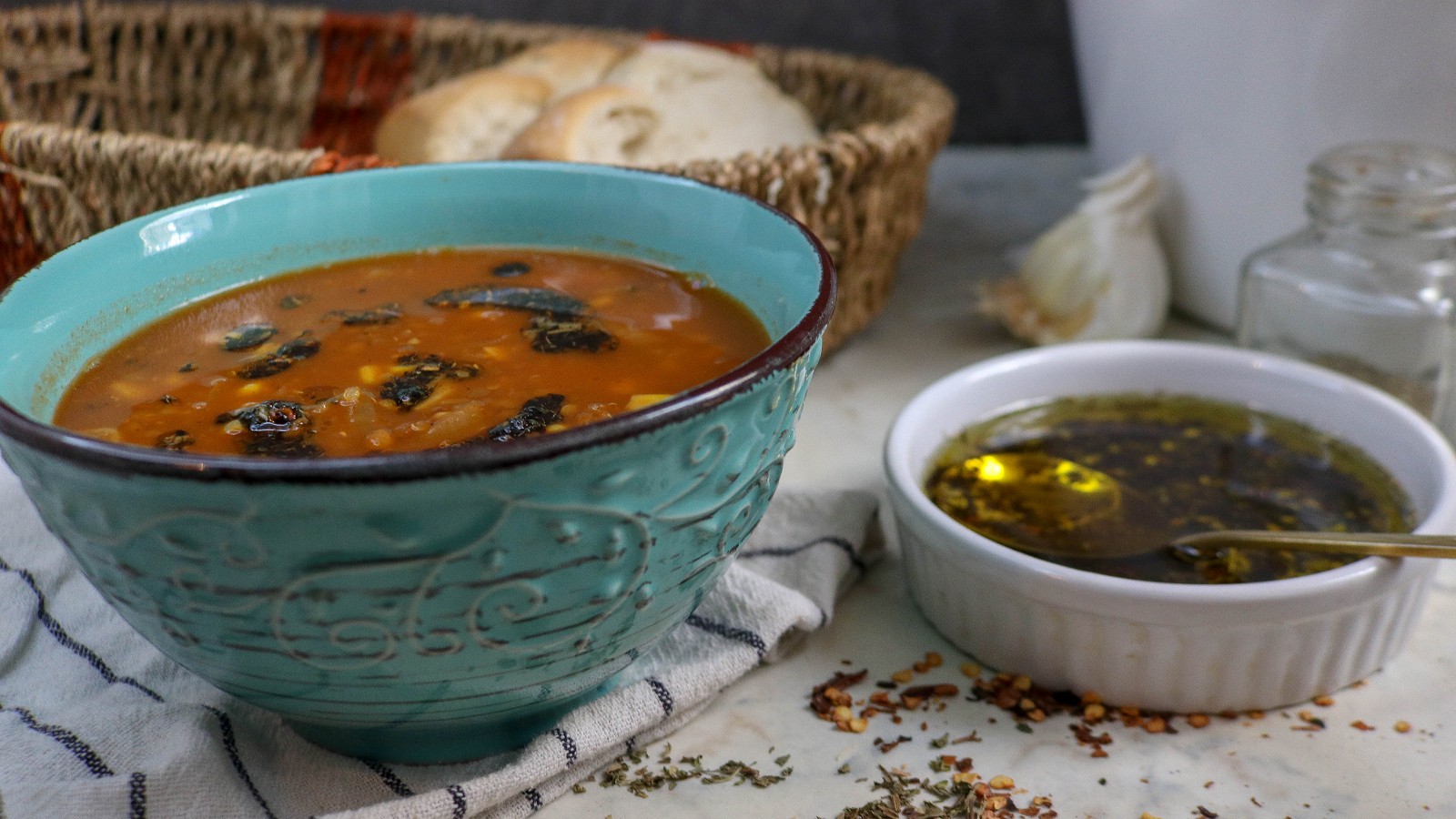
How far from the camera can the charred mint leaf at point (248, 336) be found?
33.8 inches

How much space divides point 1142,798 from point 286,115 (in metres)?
1.67

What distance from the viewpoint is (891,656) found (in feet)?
3.34

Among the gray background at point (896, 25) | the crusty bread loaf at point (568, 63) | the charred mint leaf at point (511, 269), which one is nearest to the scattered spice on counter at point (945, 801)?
the charred mint leaf at point (511, 269)

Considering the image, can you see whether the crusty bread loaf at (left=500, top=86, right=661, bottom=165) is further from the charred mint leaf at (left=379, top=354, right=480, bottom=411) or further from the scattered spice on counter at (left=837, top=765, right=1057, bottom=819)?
the scattered spice on counter at (left=837, top=765, right=1057, bottom=819)

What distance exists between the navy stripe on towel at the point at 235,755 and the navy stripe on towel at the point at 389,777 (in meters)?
0.07

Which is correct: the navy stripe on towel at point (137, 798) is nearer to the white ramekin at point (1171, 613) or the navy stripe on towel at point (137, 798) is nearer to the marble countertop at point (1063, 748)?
the marble countertop at point (1063, 748)

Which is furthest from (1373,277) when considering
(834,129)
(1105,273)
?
(834,129)

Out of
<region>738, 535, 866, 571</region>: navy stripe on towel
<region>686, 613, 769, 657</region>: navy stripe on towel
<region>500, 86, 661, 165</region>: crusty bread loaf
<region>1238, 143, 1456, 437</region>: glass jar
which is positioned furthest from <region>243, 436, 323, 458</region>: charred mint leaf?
<region>1238, 143, 1456, 437</region>: glass jar

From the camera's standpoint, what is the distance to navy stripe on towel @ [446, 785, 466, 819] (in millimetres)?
787

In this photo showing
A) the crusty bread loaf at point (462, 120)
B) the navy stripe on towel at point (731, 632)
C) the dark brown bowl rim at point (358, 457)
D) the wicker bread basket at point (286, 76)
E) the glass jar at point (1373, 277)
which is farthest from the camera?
the wicker bread basket at point (286, 76)

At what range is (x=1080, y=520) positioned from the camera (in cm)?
105

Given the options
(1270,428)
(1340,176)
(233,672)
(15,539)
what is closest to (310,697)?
(233,672)

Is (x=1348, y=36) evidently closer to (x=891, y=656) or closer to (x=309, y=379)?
(x=891, y=656)

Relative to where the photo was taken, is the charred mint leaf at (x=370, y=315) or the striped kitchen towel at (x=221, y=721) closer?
Result: the striped kitchen towel at (x=221, y=721)
